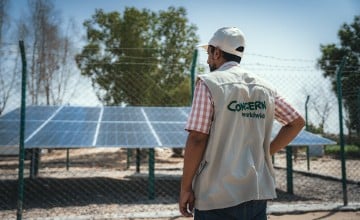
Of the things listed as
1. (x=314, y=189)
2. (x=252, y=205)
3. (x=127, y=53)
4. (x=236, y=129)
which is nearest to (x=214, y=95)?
(x=236, y=129)

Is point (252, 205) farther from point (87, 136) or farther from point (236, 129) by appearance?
point (87, 136)

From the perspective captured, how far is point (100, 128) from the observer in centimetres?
873

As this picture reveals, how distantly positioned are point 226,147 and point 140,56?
24449 millimetres

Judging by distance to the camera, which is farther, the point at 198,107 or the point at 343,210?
the point at 343,210

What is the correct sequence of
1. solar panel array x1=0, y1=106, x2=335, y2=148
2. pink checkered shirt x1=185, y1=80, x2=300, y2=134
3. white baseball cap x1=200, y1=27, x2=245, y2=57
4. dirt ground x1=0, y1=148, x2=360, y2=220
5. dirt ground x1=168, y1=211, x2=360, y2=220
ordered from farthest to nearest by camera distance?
solar panel array x1=0, y1=106, x2=335, y2=148
dirt ground x1=0, y1=148, x2=360, y2=220
dirt ground x1=168, y1=211, x2=360, y2=220
white baseball cap x1=200, y1=27, x2=245, y2=57
pink checkered shirt x1=185, y1=80, x2=300, y2=134

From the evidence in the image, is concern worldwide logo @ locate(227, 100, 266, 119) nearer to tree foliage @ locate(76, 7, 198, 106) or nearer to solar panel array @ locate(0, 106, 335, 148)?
solar panel array @ locate(0, 106, 335, 148)

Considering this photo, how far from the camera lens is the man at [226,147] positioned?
2.08m

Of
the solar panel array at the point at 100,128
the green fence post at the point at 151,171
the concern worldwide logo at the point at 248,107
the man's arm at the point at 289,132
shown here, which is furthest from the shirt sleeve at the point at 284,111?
the green fence post at the point at 151,171

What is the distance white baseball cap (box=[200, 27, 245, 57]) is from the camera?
7.37 ft

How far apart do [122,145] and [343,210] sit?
4274 mm

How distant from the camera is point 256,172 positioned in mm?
2172

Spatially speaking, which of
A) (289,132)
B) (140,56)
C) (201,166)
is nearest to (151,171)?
(289,132)

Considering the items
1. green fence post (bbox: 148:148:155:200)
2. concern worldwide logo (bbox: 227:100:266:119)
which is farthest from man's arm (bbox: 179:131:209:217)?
green fence post (bbox: 148:148:155:200)

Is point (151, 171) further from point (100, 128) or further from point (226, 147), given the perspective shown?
A: point (226, 147)
